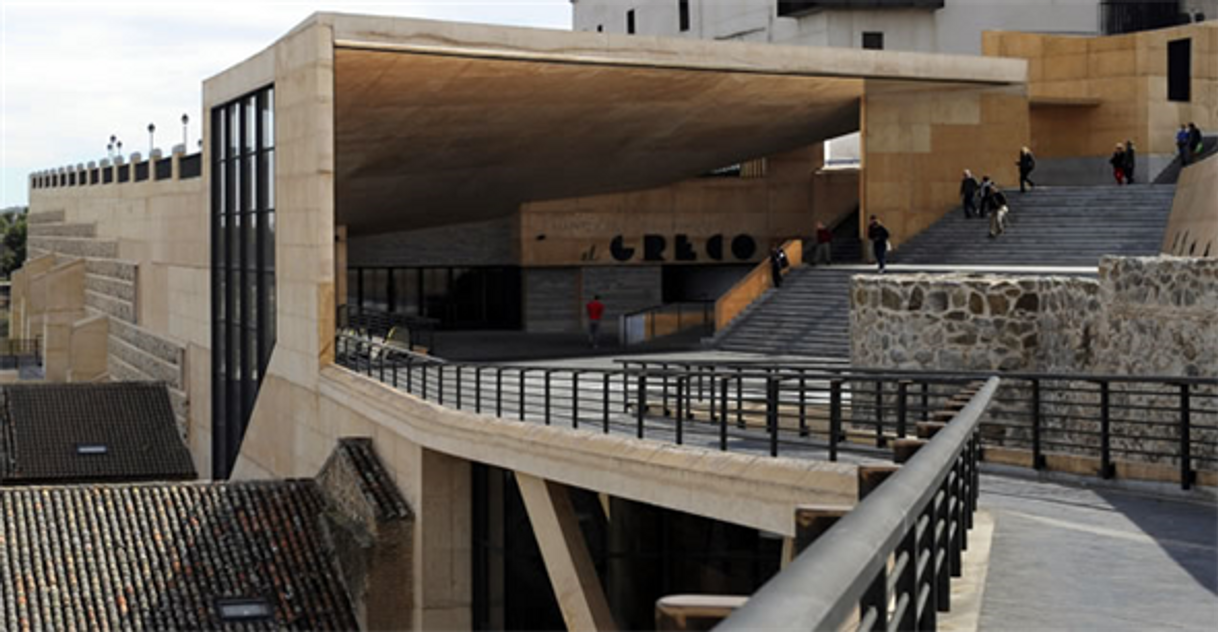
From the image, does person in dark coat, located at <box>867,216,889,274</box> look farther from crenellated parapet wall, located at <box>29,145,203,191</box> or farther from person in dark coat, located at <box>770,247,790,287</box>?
crenellated parapet wall, located at <box>29,145,203,191</box>

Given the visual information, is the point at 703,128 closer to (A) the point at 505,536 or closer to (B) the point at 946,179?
(B) the point at 946,179

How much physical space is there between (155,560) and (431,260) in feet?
74.8

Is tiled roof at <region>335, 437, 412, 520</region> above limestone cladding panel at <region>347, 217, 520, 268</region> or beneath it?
beneath

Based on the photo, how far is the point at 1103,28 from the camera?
2179 inches

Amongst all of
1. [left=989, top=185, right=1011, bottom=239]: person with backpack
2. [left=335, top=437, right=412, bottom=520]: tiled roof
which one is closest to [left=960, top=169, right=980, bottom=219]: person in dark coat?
[left=989, top=185, right=1011, bottom=239]: person with backpack

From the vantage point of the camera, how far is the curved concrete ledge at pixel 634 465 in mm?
15000

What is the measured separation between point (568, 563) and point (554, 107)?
54.8 ft

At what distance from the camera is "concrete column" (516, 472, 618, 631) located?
64.5 feet

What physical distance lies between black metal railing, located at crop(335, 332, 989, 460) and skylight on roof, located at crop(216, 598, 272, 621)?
3.64 metres

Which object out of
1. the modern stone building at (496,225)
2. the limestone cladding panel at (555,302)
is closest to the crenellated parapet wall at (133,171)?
the modern stone building at (496,225)

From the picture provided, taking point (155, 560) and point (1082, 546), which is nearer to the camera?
point (1082, 546)

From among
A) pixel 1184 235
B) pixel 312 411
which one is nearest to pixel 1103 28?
pixel 1184 235

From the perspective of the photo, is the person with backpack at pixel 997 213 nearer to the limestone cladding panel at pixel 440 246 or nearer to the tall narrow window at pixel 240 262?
the limestone cladding panel at pixel 440 246

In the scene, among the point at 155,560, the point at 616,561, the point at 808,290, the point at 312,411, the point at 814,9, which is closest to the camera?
the point at 616,561
